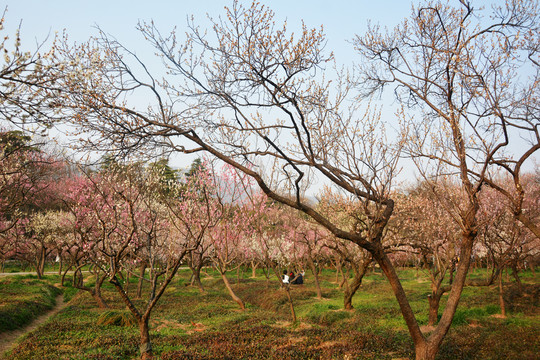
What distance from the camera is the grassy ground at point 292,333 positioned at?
383 inches

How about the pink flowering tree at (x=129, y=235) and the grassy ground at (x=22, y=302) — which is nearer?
the pink flowering tree at (x=129, y=235)

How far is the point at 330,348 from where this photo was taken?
10.0m

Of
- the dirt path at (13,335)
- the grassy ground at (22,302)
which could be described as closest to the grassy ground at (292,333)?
the dirt path at (13,335)

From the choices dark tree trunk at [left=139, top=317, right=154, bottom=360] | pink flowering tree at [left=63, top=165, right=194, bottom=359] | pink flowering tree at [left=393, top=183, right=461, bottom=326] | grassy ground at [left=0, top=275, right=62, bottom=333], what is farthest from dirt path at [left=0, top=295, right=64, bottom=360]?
pink flowering tree at [left=393, top=183, right=461, bottom=326]

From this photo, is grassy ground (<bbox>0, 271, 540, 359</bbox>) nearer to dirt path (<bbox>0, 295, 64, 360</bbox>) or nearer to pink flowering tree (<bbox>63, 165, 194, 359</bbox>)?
dirt path (<bbox>0, 295, 64, 360</bbox>)

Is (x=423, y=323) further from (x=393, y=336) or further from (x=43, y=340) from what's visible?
(x=43, y=340)

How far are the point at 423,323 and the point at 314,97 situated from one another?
11.2 meters

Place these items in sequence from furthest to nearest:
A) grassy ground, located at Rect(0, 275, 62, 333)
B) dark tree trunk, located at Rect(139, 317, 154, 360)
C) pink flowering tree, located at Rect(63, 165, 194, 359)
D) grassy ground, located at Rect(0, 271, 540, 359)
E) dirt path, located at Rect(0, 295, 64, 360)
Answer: grassy ground, located at Rect(0, 275, 62, 333) → dirt path, located at Rect(0, 295, 64, 360) → grassy ground, located at Rect(0, 271, 540, 359) → pink flowering tree, located at Rect(63, 165, 194, 359) → dark tree trunk, located at Rect(139, 317, 154, 360)

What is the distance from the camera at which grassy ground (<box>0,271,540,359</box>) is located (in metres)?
9.73

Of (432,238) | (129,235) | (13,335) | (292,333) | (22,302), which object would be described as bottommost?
(13,335)

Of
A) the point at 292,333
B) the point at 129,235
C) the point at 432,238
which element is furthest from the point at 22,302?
the point at 432,238

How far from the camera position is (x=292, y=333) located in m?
12.5

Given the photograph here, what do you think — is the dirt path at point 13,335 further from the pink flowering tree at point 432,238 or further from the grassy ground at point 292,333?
the pink flowering tree at point 432,238

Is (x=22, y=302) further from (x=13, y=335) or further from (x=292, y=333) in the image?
(x=292, y=333)
